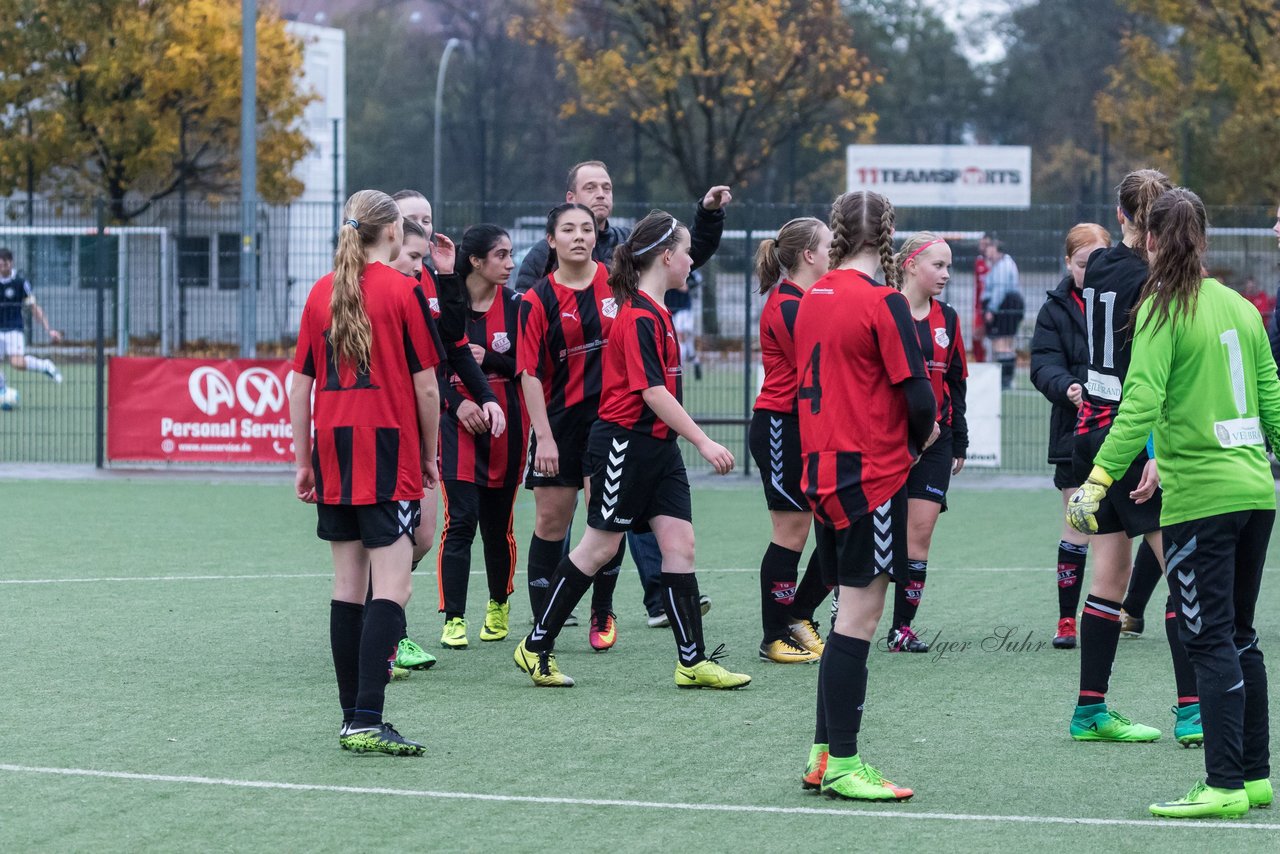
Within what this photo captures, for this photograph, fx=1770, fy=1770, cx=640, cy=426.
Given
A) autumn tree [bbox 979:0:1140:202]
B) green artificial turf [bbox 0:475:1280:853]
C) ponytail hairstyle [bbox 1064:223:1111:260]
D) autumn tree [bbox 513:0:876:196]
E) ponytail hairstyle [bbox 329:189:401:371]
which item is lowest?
green artificial turf [bbox 0:475:1280:853]

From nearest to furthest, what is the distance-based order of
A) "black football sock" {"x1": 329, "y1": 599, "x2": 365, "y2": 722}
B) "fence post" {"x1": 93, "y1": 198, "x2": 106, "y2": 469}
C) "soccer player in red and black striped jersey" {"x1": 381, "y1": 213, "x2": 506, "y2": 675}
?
"black football sock" {"x1": 329, "y1": 599, "x2": 365, "y2": 722}
"soccer player in red and black striped jersey" {"x1": 381, "y1": 213, "x2": 506, "y2": 675}
"fence post" {"x1": 93, "y1": 198, "x2": 106, "y2": 469}

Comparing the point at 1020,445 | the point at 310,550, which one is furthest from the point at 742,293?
the point at 310,550

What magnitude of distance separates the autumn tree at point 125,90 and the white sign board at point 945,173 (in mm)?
13800

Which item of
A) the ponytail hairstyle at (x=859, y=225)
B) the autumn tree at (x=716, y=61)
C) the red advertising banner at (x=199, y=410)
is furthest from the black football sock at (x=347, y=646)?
the autumn tree at (x=716, y=61)

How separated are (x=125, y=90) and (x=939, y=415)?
26017 mm

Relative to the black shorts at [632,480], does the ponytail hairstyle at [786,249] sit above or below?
above

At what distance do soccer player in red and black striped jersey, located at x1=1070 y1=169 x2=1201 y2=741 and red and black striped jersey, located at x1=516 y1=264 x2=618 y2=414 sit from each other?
2.16 metres

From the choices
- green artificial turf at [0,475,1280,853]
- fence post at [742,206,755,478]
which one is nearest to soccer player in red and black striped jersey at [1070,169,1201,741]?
green artificial turf at [0,475,1280,853]

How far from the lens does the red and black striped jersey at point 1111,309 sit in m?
5.74

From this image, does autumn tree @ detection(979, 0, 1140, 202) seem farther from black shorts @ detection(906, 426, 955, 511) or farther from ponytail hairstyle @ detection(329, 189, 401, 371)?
ponytail hairstyle @ detection(329, 189, 401, 371)

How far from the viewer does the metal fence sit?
15625 mm

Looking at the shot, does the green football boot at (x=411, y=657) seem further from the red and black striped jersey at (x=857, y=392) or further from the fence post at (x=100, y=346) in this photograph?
the fence post at (x=100, y=346)

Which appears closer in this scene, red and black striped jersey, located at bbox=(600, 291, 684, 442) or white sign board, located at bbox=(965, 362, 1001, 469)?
red and black striped jersey, located at bbox=(600, 291, 684, 442)

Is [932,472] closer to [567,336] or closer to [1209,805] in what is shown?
[567,336]
